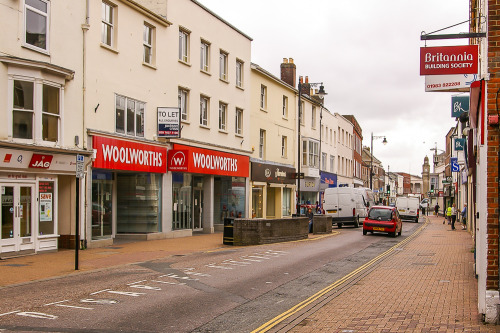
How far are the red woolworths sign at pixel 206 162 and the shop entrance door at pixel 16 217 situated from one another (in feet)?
27.9

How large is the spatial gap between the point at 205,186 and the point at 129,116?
8159 millimetres

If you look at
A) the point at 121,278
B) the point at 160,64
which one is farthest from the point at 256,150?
the point at 121,278

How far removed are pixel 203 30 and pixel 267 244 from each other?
12.6 m

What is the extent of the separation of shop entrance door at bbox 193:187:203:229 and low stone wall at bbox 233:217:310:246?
243 inches

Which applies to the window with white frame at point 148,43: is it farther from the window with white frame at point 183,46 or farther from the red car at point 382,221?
the red car at point 382,221

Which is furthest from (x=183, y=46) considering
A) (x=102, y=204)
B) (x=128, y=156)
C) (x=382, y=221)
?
(x=382, y=221)

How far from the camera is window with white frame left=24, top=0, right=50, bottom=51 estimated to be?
1703 centimetres

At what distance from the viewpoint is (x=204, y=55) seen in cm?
2931

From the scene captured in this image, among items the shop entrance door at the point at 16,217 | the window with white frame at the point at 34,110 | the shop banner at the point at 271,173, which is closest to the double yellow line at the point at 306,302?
the shop entrance door at the point at 16,217

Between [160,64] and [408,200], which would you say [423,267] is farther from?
[408,200]

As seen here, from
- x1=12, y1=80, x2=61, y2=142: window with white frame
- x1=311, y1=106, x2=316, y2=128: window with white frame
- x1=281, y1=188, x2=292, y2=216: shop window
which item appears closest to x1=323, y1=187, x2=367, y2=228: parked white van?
x1=281, y1=188, x2=292, y2=216: shop window

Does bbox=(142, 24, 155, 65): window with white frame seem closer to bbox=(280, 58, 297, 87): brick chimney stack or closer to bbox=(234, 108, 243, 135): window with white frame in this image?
bbox=(234, 108, 243, 135): window with white frame

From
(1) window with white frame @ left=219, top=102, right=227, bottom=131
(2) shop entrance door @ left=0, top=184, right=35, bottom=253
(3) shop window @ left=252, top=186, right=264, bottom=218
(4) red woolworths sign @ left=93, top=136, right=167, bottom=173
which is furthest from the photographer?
(3) shop window @ left=252, top=186, right=264, bottom=218

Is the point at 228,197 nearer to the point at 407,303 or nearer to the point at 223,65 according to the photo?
the point at 223,65
